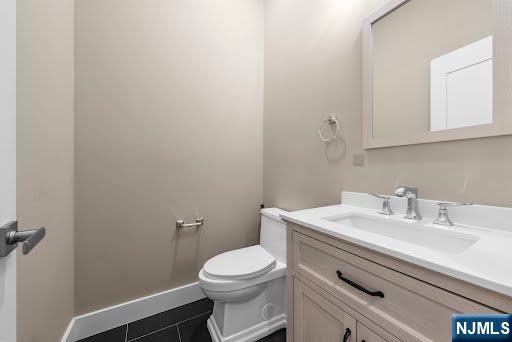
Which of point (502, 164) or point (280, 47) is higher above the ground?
point (280, 47)

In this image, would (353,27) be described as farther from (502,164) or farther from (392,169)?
(502,164)

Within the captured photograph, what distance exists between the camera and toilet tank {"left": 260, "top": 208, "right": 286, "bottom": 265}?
1.42 meters

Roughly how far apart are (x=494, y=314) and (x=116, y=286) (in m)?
1.83

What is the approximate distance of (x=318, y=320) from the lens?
2.62ft

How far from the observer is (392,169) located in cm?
105

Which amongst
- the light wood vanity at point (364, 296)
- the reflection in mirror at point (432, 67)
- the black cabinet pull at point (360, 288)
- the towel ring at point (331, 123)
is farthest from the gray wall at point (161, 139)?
the black cabinet pull at point (360, 288)

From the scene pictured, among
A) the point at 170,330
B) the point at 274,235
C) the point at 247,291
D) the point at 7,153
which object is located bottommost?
the point at 170,330

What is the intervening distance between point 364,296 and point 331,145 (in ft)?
3.04

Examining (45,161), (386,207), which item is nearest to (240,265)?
(386,207)

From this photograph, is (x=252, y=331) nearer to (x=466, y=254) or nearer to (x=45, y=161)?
(x=466, y=254)

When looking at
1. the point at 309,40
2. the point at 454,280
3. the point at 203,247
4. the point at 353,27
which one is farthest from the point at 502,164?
the point at 203,247

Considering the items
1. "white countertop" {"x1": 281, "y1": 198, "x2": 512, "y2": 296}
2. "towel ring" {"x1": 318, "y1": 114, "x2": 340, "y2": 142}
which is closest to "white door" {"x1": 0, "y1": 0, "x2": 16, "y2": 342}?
"white countertop" {"x1": 281, "y1": 198, "x2": 512, "y2": 296}

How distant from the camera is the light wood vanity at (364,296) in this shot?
47 centimetres

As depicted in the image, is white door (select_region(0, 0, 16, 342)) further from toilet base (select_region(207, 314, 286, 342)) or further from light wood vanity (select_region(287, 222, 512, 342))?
toilet base (select_region(207, 314, 286, 342))
